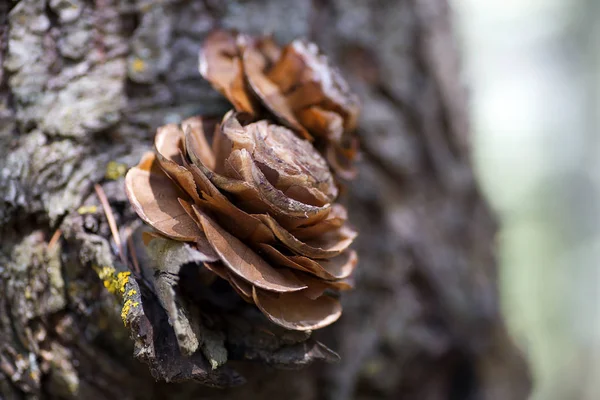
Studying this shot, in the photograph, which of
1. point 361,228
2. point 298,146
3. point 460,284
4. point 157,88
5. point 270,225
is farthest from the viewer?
point 460,284

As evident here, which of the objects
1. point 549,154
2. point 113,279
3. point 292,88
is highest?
point 292,88

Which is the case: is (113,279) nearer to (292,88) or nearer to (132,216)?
(132,216)

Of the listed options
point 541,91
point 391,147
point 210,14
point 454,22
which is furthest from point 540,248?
point 210,14

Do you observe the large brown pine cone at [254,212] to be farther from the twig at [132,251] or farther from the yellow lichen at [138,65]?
the yellow lichen at [138,65]

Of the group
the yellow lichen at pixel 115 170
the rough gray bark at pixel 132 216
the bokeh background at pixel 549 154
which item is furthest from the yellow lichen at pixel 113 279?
the bokeh background at pixel 549 154

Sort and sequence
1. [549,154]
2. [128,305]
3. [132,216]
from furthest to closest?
1. [549,154]
2. [132,216]
3. [128,305]

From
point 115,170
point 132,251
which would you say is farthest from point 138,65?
point 132,251

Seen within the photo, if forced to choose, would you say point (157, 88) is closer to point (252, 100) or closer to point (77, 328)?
point (252, 100)
